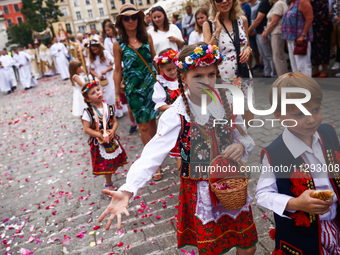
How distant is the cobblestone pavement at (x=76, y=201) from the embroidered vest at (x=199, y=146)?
3.58 feet

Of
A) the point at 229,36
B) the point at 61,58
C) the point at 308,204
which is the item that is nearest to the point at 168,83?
the point at 229,36

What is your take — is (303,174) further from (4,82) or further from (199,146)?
(4,82)

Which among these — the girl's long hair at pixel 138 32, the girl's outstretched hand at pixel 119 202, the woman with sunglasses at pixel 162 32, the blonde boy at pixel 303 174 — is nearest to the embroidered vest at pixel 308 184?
the blonde boy at pixel 303 174

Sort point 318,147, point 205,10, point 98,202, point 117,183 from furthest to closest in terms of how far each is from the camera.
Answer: point 205,10 → point 117,183 → point 98,202 → point 318,147

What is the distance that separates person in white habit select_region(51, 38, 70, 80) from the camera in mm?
18952

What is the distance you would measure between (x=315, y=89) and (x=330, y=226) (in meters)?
0.77

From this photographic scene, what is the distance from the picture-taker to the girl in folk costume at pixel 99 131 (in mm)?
4036

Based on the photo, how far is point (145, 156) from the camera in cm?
196

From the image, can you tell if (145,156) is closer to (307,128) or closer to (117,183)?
(307,128)

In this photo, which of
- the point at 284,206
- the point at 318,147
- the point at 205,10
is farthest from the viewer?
the point at 205,10

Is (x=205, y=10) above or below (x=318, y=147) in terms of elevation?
above

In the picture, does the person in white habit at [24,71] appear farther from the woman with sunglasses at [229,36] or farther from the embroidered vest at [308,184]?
the embroidered vest at [308,184]

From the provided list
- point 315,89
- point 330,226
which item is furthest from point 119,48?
point 330,226

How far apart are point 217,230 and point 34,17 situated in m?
49.1
